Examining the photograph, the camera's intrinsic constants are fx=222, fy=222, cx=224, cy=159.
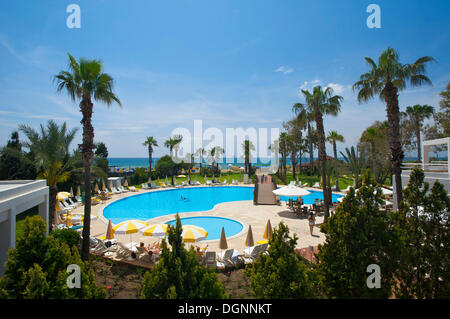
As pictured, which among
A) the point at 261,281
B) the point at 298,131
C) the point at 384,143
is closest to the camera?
the point at 261,281

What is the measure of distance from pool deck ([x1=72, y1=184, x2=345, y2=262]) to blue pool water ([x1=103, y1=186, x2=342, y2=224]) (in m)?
1.48

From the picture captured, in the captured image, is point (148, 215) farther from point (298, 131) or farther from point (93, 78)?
point (298, 131)

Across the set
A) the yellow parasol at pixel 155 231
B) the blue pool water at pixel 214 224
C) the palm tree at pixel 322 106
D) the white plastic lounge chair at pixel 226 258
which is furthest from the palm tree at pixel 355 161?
the yellow parasol at pixel 155 231

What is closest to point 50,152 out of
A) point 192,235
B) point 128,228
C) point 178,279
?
point 128,228

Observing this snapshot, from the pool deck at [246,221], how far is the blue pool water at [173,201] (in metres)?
1.48

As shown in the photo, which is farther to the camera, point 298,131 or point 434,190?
point 298,131

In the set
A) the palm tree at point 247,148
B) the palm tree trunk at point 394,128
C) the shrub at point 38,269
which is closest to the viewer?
the shrub at point 38,269

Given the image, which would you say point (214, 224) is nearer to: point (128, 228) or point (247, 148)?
point (128, 228)

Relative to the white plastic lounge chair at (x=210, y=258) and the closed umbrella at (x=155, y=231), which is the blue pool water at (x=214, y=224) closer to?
the white plastic lounge chair at (x=210, y=258)

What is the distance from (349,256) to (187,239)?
6.00 metres

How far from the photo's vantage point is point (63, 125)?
570 inches

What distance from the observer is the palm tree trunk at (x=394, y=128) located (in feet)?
35.3

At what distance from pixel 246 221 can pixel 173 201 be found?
12816mm
